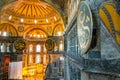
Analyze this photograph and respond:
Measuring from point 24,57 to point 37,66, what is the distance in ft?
11.0

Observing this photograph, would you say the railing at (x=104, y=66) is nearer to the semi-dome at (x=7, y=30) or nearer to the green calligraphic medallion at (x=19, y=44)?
the green calligraphic medallion at (x=19, y=44)

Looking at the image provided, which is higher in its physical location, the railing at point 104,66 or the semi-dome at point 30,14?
the semi-dome at point 30,14

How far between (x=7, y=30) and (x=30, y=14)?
14.1 feet

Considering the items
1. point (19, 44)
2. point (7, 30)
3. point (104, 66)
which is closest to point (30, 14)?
point (7, 30)

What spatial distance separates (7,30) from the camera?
85.8 ft

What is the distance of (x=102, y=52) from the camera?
4961 millimetres

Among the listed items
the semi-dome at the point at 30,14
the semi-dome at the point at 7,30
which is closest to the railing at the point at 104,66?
the semi-dome at the point at 30,14

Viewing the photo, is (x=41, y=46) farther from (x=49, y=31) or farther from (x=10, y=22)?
(x=10, y=22)

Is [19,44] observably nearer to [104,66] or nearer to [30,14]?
[30,14]

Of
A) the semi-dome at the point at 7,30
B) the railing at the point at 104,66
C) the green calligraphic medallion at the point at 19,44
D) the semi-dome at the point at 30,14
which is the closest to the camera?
the railing at the point at 104,66

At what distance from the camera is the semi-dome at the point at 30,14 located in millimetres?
24517

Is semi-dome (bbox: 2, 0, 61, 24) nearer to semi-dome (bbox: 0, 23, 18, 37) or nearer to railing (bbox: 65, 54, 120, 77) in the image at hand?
semi-dome (bbox: 0, 23, 18, 37)

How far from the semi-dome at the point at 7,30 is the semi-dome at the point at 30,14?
111 cm

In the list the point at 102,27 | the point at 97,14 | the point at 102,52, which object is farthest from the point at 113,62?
the point at 97,14
